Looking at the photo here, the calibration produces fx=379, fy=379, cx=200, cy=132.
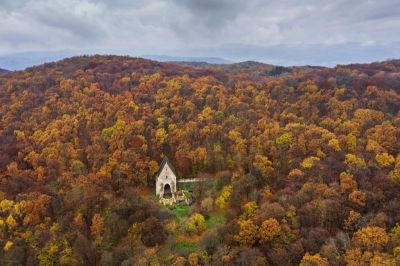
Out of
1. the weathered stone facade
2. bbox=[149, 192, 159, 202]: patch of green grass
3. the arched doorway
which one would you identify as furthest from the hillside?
the arched doorway

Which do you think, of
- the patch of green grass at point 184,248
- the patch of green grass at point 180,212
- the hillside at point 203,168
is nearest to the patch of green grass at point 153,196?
the hillside at point 203,168

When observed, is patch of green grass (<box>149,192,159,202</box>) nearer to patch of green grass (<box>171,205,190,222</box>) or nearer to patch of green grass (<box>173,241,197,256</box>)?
patch of green grass (<box>171,205,190,222</box>)

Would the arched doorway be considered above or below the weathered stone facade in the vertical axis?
below

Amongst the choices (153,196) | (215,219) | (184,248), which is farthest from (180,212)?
(184,248)

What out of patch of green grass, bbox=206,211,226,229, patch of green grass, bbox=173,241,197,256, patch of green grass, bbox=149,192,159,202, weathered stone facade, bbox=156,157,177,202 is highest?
weathered stone facade, bbox=156,157,177,202

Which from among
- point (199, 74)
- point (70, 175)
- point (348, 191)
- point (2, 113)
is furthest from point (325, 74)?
point (2, 113)

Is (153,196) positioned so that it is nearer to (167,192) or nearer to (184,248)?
(167,192)

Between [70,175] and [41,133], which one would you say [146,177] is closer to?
[70,175]
